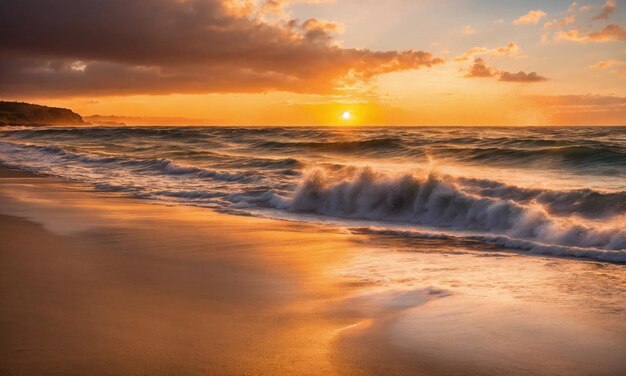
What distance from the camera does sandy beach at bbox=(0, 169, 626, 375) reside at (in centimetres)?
361

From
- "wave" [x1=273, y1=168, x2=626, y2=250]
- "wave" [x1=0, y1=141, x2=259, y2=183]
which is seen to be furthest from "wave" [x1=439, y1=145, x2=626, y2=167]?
"wave" [x1=273, y1=168, x2=626, y2=250]

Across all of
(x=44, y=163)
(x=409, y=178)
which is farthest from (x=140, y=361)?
(x=44, y=163)

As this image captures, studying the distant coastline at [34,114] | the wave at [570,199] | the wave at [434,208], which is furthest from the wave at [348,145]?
the distant coastline at [34,114]

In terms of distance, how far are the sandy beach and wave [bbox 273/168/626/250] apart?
1211 millimetres

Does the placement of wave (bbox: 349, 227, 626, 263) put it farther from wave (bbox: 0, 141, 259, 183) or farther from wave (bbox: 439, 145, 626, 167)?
wave (bbox: 439, 145, 626, 167)

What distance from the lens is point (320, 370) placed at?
3.46 meters

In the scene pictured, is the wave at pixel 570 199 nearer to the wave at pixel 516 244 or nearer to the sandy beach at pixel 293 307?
the wave at pixel 516 244

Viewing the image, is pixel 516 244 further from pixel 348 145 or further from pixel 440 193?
pixel 348 145

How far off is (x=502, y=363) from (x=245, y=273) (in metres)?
3.21

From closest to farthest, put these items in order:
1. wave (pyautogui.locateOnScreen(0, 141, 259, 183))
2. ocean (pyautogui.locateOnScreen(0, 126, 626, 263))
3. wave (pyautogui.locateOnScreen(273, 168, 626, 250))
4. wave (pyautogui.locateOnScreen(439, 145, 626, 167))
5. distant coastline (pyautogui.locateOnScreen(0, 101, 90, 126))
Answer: wave (pyautogui.locateOnScreen(273, 168, 626, 250))
ocean (pyautogui.locateOnScreen(0, 126, 626, 263))
wave (pyautogui.locateOnScreen(0, 141, 259, 183))
wave (pyautogui.locateOnScreen(439, 145, 626, 167))
distant coastline (pyautogui.locateOnScreen(0, 101, 90, 126))

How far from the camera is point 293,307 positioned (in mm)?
4891

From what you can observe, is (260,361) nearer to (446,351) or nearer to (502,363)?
(446,351)

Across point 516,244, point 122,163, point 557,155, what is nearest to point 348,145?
point 557,155

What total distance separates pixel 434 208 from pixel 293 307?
6.63 metres
